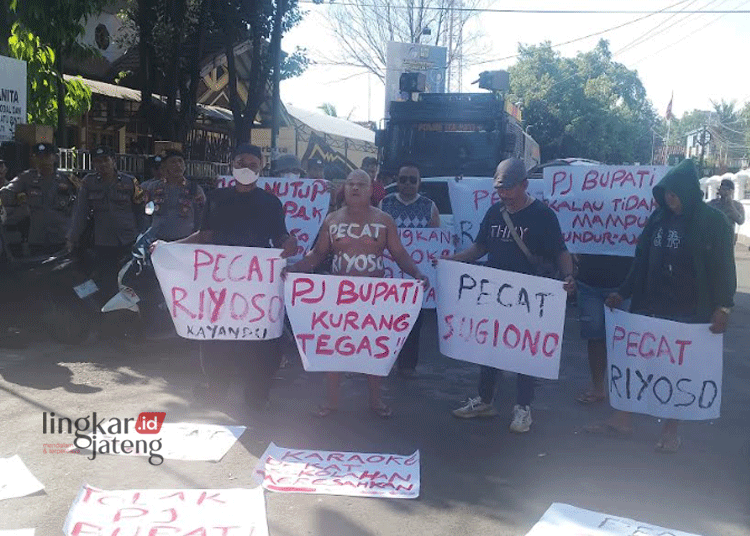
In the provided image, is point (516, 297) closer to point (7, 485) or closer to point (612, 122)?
point (7, 485)

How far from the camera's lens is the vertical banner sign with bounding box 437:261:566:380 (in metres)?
5.54

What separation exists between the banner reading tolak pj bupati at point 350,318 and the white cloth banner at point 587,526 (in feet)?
5.71

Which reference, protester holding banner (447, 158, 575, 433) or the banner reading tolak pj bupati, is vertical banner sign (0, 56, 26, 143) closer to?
the banner reading tolak pj bupati

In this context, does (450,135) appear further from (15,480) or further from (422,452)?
(15,480)

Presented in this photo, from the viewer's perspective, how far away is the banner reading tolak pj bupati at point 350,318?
558 cm

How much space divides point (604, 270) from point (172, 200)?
4.01 metres

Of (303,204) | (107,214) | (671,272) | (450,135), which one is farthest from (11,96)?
(671,272)

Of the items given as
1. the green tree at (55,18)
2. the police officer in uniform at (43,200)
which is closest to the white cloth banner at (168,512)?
the police officer in uniform at (43,200)

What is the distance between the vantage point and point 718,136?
95562 millimetres

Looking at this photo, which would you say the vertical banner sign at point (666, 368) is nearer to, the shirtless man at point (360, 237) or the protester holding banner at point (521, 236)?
the protester holding banner at point (521, 236)

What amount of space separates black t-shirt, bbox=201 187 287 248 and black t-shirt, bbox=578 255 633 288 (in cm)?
237

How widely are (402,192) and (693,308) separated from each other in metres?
2.98

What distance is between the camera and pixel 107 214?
7.90m

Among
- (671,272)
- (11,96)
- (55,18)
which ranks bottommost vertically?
(671,272)
